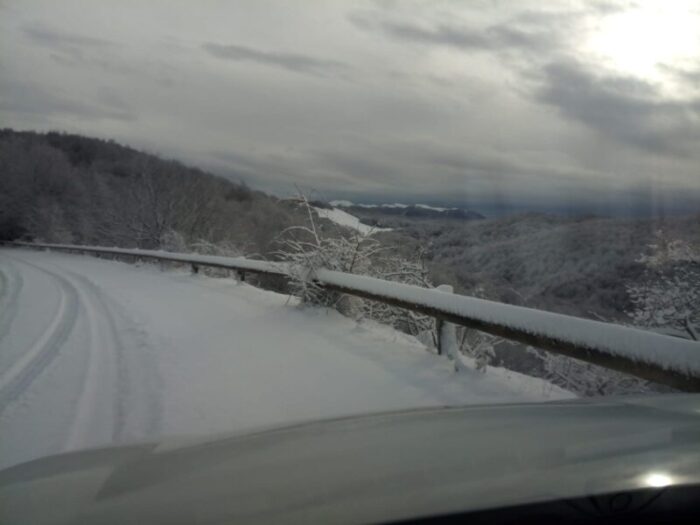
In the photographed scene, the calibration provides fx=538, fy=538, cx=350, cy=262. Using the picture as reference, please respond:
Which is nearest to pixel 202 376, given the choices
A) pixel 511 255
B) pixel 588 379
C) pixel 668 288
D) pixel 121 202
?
pixel 588 379

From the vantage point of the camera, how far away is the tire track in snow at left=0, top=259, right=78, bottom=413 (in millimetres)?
5324

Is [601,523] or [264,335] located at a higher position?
[601,523]

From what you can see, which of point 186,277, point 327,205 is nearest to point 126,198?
point 186,277

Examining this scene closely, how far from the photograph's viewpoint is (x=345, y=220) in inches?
425

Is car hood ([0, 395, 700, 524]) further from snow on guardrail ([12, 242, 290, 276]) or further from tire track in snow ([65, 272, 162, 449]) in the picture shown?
snow on guardrail ([12, 242, 290, 276])

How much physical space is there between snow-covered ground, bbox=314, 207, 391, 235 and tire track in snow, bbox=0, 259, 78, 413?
16.5 ft

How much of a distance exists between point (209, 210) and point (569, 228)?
32635 mm

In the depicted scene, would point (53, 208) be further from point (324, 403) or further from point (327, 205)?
point (324, 403)

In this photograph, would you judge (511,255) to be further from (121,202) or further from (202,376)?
(121,202)

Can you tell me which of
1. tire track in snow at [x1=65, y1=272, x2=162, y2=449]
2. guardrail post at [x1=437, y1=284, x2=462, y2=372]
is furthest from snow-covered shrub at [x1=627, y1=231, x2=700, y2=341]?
tire track in snow at [x1=65, y1=272, x2=162, y2=449]

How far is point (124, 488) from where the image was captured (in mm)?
2021

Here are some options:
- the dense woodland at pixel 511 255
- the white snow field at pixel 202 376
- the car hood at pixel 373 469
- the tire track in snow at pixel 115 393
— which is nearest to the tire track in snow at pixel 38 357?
the white snow field at pixel 202 376

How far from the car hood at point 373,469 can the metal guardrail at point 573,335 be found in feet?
3.14

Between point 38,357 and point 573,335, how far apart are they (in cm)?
620
